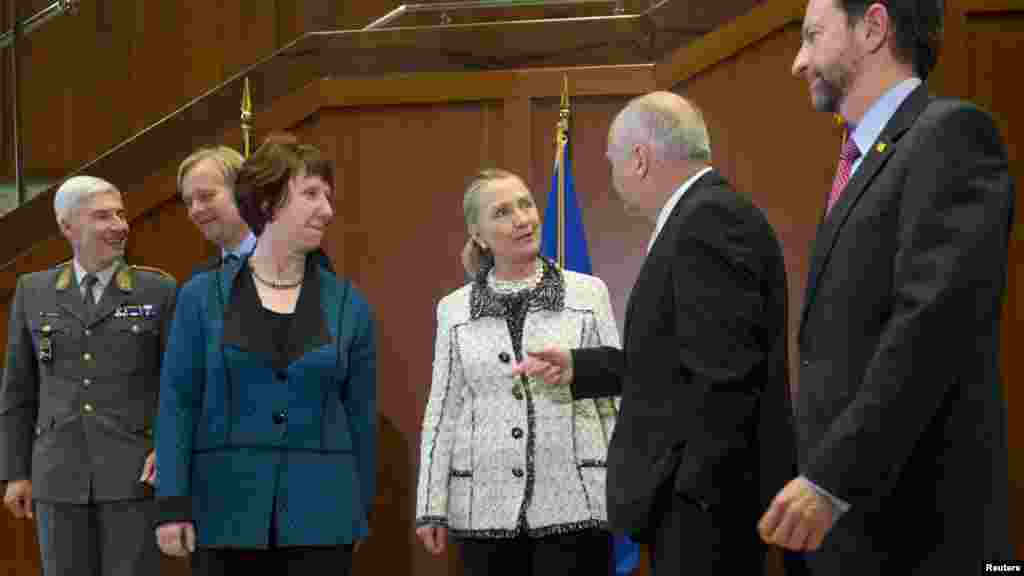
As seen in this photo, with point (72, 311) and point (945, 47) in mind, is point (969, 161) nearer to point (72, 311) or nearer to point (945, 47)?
point (945, 47)

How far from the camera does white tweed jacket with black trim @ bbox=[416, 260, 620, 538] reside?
3.18 meters

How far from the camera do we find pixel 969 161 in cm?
182

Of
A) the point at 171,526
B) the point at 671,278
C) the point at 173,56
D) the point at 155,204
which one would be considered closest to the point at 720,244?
the point at 671,278

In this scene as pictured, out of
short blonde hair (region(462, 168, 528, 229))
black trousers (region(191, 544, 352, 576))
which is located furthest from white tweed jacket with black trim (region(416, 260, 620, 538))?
black trousers (region(191, 544, 352, 576))

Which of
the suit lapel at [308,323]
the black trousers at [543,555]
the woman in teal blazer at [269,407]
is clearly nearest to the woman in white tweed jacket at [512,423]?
the black trousers at [543,555]

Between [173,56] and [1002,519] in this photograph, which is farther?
[173,56]

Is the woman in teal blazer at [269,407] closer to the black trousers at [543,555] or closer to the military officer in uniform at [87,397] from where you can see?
the black trousers at [543,555]

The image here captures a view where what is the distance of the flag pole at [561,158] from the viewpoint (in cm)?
409

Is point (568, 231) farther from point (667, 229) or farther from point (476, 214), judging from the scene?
point (667, 229)

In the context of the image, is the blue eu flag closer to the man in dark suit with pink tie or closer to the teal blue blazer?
the teal blue blazer

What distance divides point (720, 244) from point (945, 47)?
151 cm

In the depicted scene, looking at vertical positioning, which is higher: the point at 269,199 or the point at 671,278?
the point at 269,199

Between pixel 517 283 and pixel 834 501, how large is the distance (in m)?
1.69

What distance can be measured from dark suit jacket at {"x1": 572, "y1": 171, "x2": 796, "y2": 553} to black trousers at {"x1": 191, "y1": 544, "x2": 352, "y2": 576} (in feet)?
2.88
